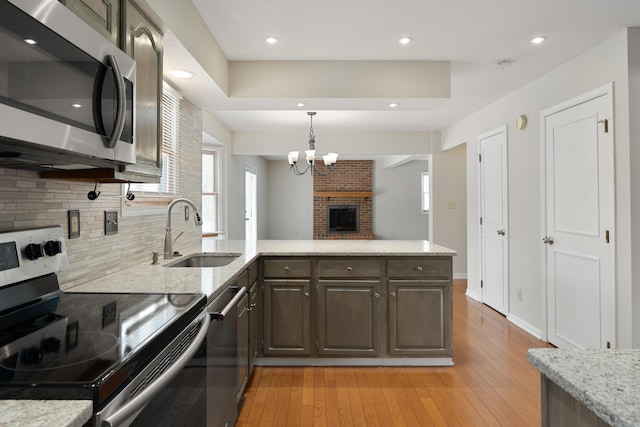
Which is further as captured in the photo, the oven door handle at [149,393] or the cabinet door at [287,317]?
the cabinet door at [287,317]

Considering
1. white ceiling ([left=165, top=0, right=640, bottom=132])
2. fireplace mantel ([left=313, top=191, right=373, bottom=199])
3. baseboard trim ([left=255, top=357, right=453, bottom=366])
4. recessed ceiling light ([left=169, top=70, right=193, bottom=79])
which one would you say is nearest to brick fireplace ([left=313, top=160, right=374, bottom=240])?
fireplace mantel ([left=313, top=191, right=373, bottom=199])

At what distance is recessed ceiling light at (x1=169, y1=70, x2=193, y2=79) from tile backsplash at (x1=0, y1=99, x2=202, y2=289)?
0.96m

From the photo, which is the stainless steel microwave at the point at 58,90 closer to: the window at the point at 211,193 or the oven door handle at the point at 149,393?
the oven door handle at the point at 149,393

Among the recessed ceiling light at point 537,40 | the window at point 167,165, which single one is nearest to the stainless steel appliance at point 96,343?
the window at point 167,165

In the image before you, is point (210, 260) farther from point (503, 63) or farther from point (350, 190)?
point (350, 190)

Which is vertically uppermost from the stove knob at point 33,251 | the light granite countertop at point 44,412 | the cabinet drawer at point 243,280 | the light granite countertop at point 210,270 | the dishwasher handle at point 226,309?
the stove knob at point 33,251

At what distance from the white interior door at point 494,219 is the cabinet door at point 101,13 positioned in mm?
3746

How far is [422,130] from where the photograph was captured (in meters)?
5.86

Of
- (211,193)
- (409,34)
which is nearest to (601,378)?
(409,34)

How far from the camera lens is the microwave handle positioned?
112 centimetres

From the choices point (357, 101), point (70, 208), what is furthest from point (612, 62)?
point (70, 208)

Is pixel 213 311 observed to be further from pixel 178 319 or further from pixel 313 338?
pixel 313 338

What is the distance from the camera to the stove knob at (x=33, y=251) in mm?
1245

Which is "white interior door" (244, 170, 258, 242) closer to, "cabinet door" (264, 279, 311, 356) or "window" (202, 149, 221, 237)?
"window" (202, 149, 221, 237)
